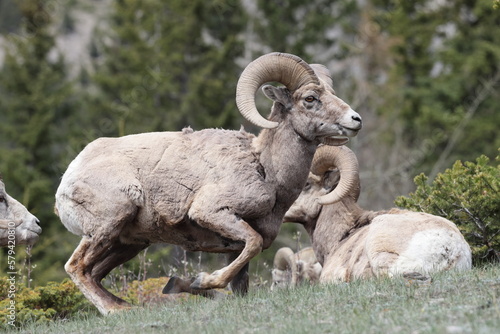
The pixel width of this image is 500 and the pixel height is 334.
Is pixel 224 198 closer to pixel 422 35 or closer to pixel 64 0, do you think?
pixel 422 35

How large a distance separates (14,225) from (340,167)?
421 centimetres

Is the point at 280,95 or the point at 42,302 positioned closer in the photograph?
the point at 280,95

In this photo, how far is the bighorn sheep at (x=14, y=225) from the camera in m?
8.66

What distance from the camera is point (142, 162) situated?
909cm

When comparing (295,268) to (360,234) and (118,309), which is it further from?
(118,309)

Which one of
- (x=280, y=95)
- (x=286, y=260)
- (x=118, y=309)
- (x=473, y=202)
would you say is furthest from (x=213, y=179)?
(x=286, y=260)

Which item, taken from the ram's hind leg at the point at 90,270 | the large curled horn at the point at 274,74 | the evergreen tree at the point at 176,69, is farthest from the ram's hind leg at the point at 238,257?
the evergreen tree at the point at 176,69

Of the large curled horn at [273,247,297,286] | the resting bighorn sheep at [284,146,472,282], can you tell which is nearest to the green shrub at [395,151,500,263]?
the resting bighorn sheep at [284,146,472,282]

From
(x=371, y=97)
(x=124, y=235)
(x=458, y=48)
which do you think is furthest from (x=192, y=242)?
(x=371, y=97)

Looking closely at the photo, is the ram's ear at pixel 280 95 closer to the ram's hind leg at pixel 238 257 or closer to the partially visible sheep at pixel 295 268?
the ram's hind leg at pixel 238 257

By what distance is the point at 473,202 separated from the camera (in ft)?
33.4

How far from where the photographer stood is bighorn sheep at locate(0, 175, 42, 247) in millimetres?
8656

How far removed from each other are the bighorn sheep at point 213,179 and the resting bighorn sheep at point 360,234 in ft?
4.09

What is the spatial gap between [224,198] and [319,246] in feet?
9.35
